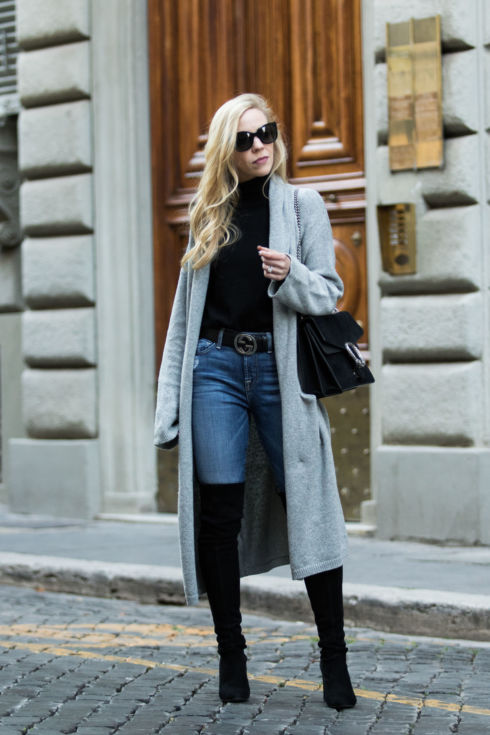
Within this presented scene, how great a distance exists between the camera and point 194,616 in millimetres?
6094

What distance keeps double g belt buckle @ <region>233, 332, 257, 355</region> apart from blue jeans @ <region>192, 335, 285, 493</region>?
0.05 ft

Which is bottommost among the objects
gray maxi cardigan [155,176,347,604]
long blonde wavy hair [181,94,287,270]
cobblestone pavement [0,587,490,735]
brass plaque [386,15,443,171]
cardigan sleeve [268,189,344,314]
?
cobblestone pavement [0,587,490,735]

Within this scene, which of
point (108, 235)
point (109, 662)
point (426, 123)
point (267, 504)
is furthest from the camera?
point (108, 235)

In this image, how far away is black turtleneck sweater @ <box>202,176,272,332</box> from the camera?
411 cm

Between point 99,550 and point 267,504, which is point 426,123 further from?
point 267,504

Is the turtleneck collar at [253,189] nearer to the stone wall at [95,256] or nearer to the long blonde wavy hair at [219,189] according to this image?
the long blonde wavy hair at [219,189]

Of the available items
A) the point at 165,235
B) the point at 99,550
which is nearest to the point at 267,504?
the point at 99,550

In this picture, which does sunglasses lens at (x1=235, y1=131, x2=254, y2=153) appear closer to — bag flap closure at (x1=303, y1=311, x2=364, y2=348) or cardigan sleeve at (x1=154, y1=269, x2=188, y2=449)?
cardigan sleeve at (x1=154, y1=269, x2=188, y2=449)

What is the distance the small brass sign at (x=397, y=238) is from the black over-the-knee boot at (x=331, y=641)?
360 centimetres

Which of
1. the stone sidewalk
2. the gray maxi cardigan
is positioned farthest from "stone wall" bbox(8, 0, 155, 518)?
the gray maxi cardigan

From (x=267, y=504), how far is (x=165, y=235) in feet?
16.1

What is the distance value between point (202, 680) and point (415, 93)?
12.9 ft

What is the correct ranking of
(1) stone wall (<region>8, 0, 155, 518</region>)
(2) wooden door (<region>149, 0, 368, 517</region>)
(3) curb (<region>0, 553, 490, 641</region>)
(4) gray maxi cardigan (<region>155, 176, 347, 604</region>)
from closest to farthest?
(4) gray maxi cardigan (<region>155, 176, 347, 604</region>) < (3) curb (<region>0, 553, 490, 641</region>) < (2) wooden door (<region>149, 0, 368, 517</region>) < (1) stone wall (<region>8, 0, 155, 518</region>)

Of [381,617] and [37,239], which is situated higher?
[37,239]
